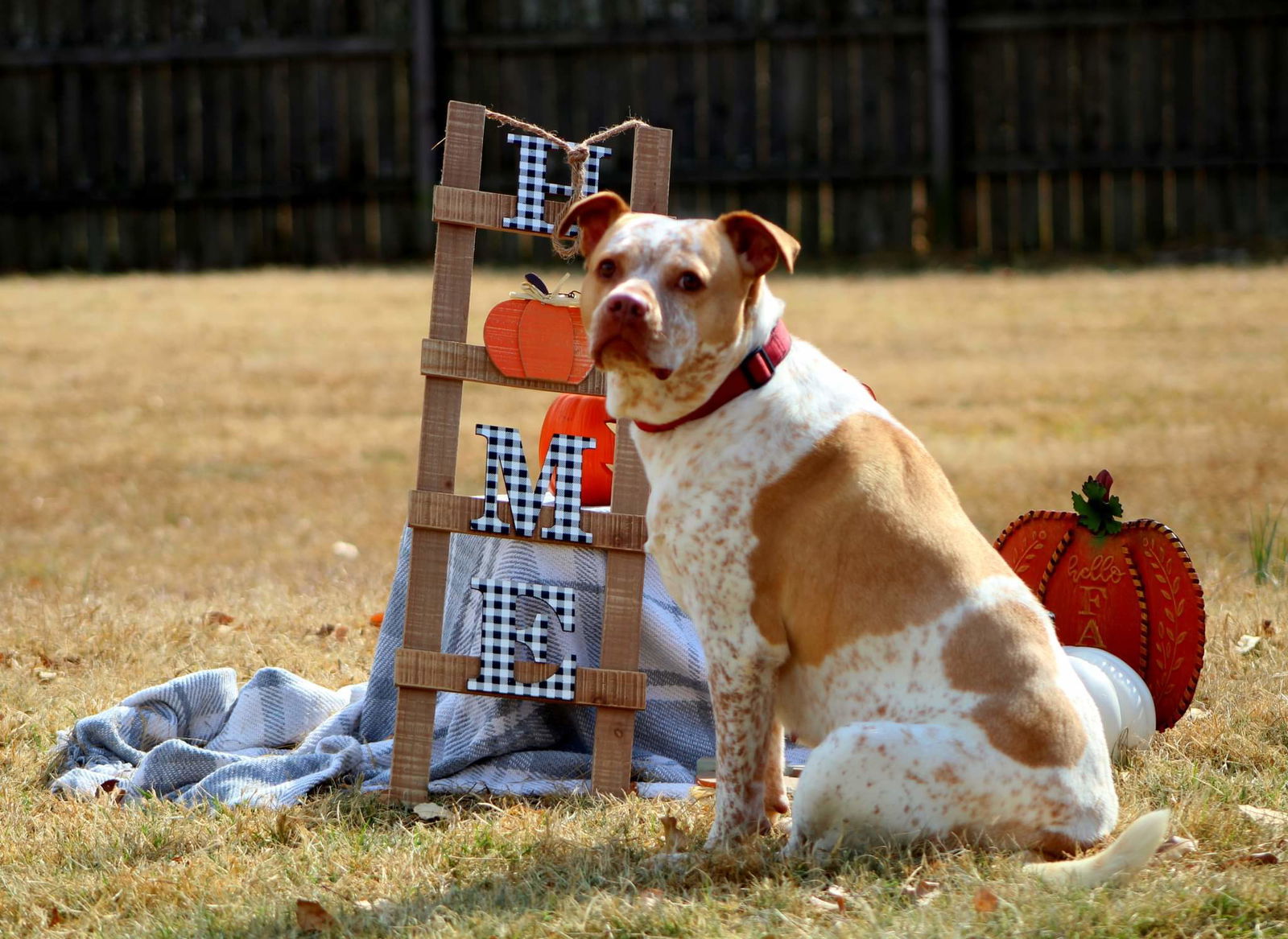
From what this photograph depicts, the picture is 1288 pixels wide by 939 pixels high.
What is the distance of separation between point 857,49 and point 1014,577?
32.7 feet

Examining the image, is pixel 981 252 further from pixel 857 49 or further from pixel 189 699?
pixel 189 699

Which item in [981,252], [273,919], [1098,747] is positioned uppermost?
[981,252]

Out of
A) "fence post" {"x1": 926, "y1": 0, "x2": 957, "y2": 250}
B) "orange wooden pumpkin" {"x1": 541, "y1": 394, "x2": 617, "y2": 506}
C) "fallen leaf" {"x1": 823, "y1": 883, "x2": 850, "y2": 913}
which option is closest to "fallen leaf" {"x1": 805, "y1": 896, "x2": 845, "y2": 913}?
"fallen leaf" {"x1": 823, "y1": 883, "x2": 850, "y2": 913}

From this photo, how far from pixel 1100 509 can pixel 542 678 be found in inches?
68.3

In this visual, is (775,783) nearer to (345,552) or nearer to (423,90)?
(345,552)

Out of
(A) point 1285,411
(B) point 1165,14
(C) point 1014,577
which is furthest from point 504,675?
(B) point 1165,14

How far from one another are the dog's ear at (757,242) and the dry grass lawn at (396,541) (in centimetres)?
133

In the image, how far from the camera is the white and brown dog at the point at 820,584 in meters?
3.17

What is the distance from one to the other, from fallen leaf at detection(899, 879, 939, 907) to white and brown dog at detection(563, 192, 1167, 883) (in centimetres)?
14

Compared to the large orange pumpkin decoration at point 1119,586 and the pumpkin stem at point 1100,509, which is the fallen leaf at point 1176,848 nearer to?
the large orange pumpkin decoration at point 1119,586

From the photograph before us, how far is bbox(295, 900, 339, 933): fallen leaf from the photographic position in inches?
121

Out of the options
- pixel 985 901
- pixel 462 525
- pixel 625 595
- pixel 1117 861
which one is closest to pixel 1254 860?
pixel 1117 861

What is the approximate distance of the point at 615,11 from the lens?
41.8 feet

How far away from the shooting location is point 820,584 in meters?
3.34
